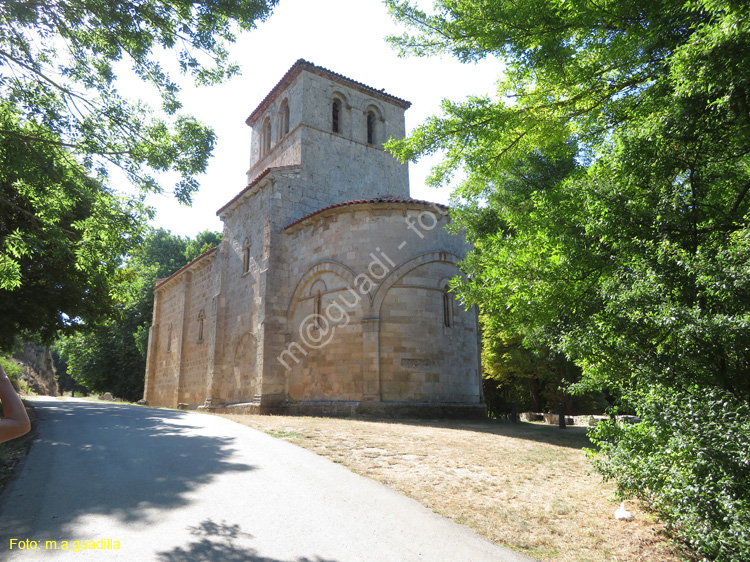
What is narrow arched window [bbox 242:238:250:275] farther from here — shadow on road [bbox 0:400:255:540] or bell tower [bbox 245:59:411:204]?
shadow on road [bbox 0:400:255:540]

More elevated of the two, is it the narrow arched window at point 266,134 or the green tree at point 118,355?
the narrow arched window at point 266,134

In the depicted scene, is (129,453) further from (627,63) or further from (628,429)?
(627,63)

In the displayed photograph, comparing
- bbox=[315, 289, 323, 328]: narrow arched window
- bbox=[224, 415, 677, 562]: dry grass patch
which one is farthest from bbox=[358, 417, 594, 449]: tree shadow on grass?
bbox=[315, 289, 323, 328]: narrow arched window

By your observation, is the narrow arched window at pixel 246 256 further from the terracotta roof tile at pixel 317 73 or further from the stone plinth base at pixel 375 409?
the terracotta roof tile at pixel 317 73

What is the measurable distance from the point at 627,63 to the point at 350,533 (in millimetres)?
6607

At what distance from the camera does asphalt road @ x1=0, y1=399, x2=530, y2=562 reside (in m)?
3.87

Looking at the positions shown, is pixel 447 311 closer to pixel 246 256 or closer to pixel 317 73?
pixel 246 256

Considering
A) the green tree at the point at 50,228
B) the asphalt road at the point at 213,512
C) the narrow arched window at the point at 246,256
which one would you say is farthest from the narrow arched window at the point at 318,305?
the asphalt road at the point at 213,512

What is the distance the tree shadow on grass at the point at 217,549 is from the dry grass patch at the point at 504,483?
2138 mm

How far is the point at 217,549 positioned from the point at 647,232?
5180mm

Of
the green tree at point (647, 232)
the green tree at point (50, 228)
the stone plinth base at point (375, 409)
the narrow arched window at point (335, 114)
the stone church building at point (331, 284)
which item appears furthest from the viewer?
the narrow arched window at point (335, 114)

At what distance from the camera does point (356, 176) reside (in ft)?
69.9

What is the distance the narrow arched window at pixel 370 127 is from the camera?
893 inches

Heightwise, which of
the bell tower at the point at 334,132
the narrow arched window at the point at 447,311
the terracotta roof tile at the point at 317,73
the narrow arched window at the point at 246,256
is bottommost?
the narrow arched window at the point at 447,311
